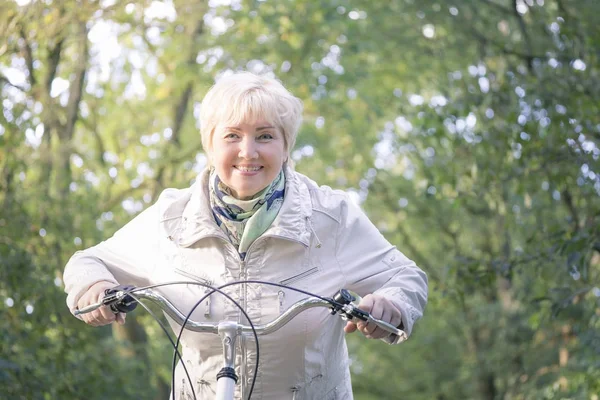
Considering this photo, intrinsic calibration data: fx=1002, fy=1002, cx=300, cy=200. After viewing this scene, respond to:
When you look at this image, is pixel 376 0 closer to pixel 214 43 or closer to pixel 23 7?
pixel 214 43

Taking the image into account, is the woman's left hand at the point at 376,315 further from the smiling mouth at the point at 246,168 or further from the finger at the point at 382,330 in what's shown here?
the smiling mouth at the point at 246,168

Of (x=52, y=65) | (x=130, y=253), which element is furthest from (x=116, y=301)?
(x=52, y=65)

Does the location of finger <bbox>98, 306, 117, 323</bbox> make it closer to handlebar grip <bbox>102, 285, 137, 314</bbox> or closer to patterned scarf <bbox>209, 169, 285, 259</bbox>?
handlebar grip <bbox>102, 285, 137, 314</bbox>

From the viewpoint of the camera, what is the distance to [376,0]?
12938mm

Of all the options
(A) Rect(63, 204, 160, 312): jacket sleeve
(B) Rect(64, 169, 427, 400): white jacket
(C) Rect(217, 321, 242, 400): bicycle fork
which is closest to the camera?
(C) Rect(217, 321, 242, 400): bicycle fork

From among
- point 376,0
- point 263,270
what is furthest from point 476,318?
point 263,270

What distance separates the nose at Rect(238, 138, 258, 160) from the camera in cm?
Answer: 320

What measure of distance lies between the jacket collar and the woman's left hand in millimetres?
371

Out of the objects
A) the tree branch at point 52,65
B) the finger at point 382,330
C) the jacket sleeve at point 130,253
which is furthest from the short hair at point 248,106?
the tree branch at point 52,65

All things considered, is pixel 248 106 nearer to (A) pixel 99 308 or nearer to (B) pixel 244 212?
(B) pixel 244 212

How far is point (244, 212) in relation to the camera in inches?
127

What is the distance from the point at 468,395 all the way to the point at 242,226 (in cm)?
1489

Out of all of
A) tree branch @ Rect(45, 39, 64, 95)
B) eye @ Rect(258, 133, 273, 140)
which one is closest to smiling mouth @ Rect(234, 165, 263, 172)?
eye @ Rect(258, 133, 273, 140)

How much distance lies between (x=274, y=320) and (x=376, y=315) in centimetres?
30
